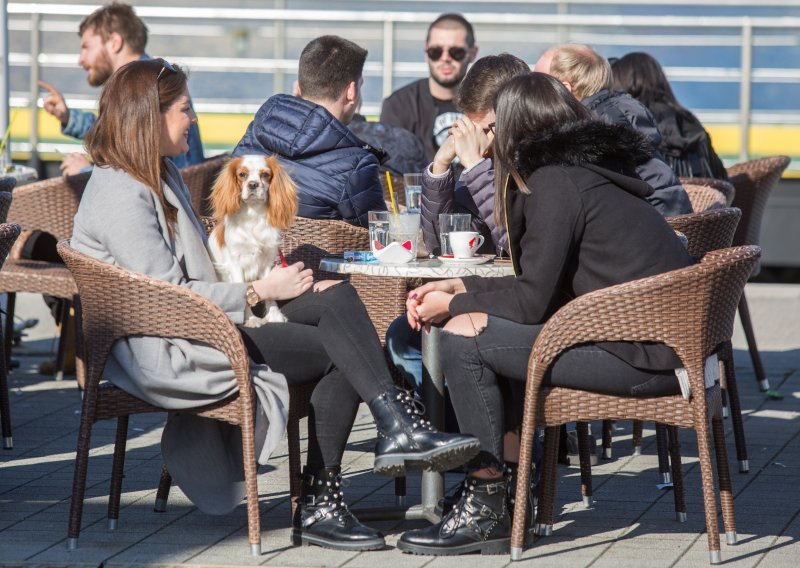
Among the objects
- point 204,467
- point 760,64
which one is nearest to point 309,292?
point 204,467

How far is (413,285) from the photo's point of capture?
5109 millimetres

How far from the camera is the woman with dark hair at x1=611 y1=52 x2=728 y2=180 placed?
6.47m

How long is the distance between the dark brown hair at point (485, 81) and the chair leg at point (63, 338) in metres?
2.93

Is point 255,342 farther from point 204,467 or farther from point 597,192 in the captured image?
point 597,192

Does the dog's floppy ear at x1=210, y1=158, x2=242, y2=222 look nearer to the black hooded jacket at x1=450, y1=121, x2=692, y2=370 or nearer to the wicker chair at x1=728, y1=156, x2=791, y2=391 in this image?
the black hooded jacket at x1=450, y1=121, x2=692, y2=370

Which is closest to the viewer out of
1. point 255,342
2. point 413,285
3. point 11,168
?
point 255,342

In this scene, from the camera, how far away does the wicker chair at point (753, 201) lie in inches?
257

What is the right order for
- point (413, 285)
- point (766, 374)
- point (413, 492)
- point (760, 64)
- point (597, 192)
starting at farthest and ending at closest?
1. point (760, 64)
2. point (766, 374)
3. point (413, 285)
4. point (413, 492)
5. point (597, 192)

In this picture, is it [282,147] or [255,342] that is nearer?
[255,342]

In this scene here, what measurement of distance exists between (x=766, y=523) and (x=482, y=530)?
1.00 m

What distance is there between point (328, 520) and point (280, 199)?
103cm

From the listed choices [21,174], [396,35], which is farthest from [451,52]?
[21,174]

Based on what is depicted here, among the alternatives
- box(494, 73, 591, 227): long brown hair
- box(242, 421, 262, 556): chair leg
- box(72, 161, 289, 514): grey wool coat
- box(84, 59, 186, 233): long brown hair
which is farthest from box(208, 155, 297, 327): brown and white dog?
box(494, 73, 591, 227): long brown hair

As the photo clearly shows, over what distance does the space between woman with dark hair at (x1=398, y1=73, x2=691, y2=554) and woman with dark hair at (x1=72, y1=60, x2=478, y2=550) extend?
0.18 m
